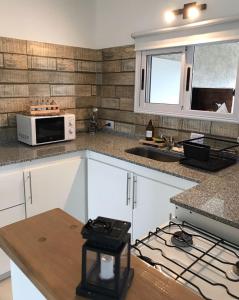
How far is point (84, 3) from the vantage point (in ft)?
9.59

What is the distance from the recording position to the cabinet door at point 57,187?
2168 millimetres

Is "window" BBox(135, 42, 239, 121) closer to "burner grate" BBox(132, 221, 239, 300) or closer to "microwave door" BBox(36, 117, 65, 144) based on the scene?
"microwave door" BBox(36, 117, 65, 144)

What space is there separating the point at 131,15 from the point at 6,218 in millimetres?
2245

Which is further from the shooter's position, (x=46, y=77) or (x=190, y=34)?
(x=46, y=77)

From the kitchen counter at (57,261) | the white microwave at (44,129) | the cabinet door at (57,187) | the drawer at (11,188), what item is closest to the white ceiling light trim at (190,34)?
the white microwave at (44,129)

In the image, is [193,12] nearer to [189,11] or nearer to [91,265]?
[189,11]

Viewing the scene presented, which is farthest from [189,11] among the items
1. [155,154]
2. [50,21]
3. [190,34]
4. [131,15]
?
[50,21]

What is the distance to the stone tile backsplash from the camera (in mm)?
2457

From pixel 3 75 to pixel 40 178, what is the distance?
1.04m

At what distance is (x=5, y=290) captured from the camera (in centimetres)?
199

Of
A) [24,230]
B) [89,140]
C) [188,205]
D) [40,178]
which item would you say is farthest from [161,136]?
[24,230]

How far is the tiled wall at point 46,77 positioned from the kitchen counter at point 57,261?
1.84 metres

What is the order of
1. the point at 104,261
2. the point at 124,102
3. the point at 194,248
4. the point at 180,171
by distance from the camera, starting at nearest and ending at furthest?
the point at 104,261
the point at 194,248
the point at 180,171
the point at 124,102

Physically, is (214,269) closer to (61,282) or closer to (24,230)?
(61,282)
